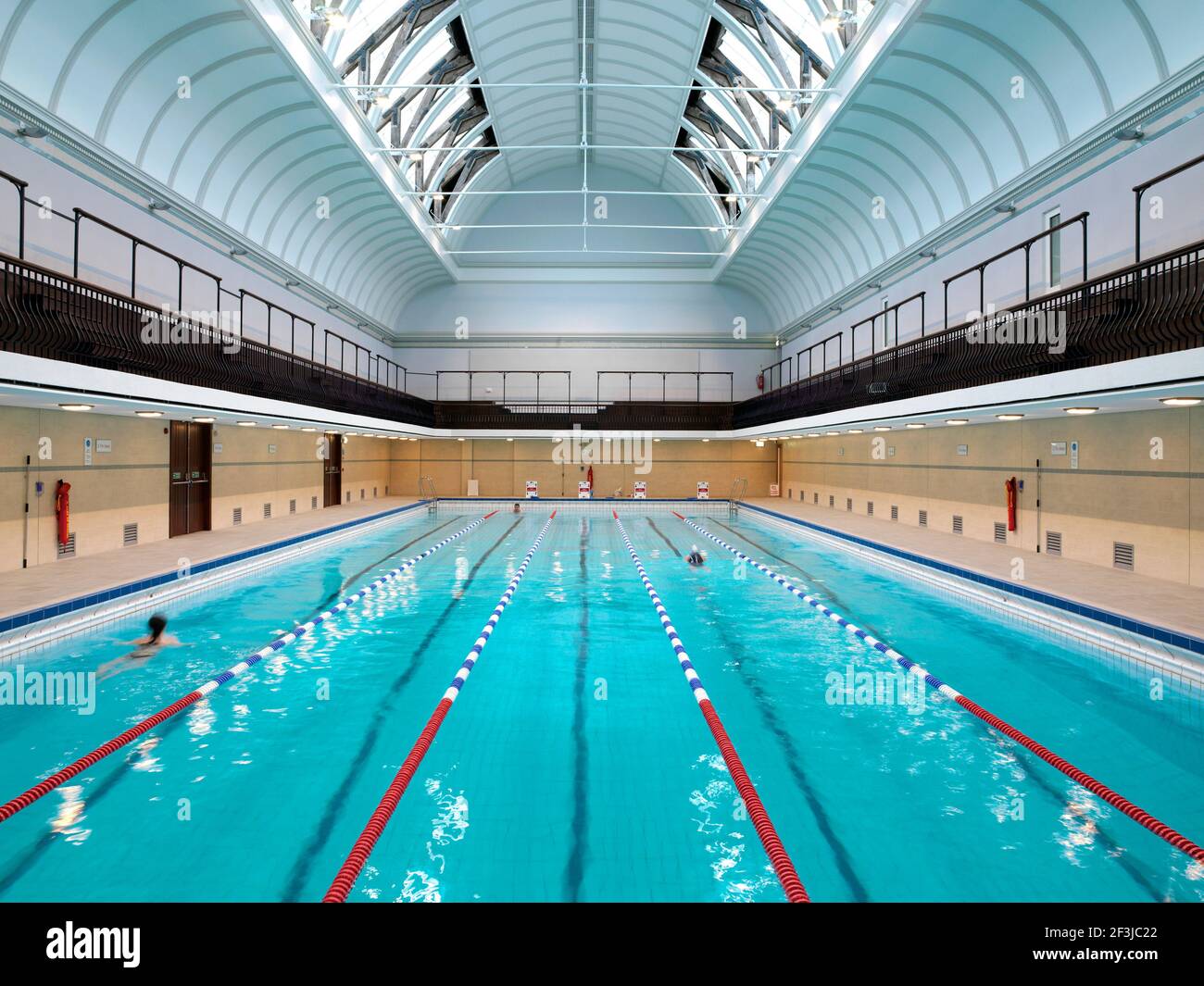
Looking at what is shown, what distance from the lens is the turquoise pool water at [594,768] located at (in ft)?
10.7

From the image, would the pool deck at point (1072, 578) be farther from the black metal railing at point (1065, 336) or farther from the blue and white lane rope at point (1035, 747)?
the black metal railing at point (1065, 336)

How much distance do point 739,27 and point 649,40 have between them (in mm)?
3311

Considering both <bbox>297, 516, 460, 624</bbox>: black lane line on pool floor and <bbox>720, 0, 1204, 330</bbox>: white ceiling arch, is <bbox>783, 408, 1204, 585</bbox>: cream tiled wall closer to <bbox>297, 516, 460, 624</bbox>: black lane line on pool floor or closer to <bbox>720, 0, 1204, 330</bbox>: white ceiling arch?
<bbox>720, 0, 1204, 330</bbox>: white ceiling arch

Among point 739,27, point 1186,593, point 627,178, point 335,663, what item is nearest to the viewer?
point 335,663

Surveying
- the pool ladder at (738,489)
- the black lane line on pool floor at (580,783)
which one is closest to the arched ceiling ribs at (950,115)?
the black lane line on pool floor at (580,783)

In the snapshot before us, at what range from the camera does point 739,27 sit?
1393 cm

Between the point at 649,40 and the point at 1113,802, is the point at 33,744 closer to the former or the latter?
the point at 1113,802

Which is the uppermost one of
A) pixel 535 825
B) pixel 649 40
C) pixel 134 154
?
pixel 649 40

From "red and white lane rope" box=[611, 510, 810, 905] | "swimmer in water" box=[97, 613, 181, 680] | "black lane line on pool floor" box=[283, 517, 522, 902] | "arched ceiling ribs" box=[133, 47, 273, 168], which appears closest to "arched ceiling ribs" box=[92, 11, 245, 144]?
"arched ceiling ribs" box=[133, 47, 273, 168]

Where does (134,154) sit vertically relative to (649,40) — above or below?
below

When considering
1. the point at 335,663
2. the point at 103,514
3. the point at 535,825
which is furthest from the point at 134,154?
the point at 535,825

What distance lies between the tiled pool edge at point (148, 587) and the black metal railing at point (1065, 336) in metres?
10.3

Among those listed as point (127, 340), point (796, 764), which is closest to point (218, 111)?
point (127, 340)

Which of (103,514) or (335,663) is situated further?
(103,514)
